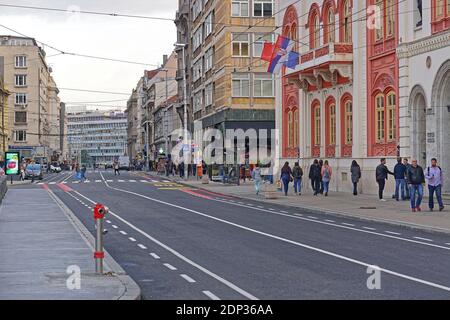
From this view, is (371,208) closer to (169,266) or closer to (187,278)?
(169,266)

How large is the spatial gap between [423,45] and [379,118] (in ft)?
18.9

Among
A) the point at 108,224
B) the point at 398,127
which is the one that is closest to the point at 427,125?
the point at 398,127

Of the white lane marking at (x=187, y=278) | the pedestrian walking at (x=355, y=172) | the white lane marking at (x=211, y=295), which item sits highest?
the pedestrian walking at (x=355, y=172)

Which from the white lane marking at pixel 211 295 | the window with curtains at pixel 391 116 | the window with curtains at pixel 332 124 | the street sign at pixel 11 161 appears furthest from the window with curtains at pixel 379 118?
the white lane marking at pixel 211 295

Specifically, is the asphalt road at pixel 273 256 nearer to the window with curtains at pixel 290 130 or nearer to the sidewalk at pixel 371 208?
the sidewalk at pixel 371 208

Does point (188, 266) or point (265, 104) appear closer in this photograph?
point (188, 266)

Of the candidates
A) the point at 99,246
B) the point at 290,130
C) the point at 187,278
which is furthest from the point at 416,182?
the point at 290,130

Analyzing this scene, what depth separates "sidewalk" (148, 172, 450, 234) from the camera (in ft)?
77.0

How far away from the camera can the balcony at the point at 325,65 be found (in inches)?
1583

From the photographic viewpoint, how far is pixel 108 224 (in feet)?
79.4

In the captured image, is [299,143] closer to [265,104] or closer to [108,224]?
[265,104]

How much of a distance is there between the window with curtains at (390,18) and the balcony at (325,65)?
386 centimetres

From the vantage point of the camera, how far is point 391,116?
36.5 meters
